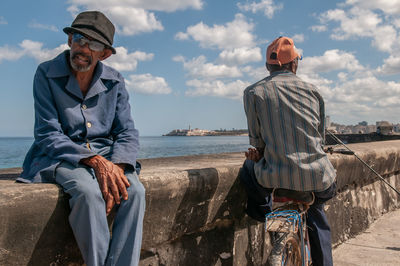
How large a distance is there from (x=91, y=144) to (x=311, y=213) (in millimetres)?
1589

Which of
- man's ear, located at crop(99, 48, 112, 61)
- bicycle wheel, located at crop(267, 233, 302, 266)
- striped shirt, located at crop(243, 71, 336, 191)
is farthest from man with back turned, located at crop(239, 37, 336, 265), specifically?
man's ear, located at crop(99, 48, 112, 61)

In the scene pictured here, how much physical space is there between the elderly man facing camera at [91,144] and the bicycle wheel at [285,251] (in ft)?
3.08

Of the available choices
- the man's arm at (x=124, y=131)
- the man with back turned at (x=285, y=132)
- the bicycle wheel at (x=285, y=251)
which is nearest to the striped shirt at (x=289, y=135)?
the man with back turned at (x=285, y=132)

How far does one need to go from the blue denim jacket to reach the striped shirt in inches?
31.7

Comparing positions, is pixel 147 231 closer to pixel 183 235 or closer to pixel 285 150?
pixel 183 235

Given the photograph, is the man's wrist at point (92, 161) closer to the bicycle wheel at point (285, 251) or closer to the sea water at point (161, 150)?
the bicycle wheel at point (285, 251)

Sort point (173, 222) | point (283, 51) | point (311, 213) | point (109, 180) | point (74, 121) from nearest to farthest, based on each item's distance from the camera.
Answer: point (109, 180) → point (74, 121) → point (173, 222) → point (283, 51) → point (311, 213)

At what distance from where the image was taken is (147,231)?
2193mm

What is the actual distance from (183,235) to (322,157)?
101cm

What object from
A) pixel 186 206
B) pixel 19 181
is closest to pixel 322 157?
pixel 186 206

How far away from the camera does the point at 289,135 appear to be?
7.82 ft

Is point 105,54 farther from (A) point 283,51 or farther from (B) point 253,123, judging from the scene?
(A) point 283,51

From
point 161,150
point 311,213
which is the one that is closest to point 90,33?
point 311,213

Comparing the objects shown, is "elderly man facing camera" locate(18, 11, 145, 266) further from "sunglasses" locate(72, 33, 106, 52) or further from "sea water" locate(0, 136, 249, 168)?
"sea water" locate(0, 136, 249, 168)
